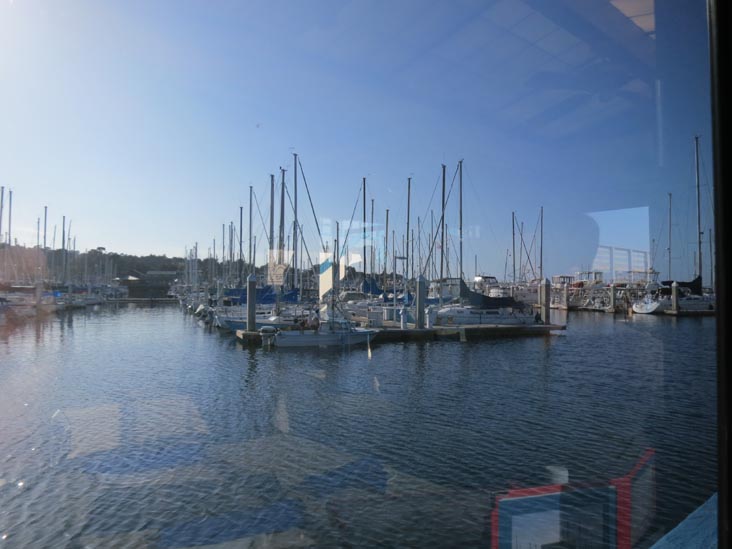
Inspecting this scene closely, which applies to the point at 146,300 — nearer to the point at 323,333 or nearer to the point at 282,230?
the point at 282,230

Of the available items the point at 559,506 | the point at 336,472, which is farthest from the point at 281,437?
the point at 559,506

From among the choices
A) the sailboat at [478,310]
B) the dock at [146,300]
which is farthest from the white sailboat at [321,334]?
the dock at [146,300]

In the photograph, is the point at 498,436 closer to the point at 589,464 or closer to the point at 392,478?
the point at 589,464

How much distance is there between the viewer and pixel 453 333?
19.3 m

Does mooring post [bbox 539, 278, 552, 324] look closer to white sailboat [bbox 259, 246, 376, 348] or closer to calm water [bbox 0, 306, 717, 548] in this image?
calm water [bbox 0, 306, 717, 548]

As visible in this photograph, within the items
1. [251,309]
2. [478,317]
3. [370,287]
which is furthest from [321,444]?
[370,287]

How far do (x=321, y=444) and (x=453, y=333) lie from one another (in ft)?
43.5

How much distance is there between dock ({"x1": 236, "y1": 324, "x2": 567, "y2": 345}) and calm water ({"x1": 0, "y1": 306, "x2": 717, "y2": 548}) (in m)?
4.13

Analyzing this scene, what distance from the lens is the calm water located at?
4504 millimetres

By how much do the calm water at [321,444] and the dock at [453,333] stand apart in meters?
4.13

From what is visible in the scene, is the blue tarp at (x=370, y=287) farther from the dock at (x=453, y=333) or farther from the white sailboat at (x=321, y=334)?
the white sailboat at (x=321, y=334)

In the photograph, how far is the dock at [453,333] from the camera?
58.5 feet

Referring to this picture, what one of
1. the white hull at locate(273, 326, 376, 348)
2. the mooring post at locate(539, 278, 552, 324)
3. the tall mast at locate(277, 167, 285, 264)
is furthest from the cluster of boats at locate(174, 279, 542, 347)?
the tall mast at locate(277, 167, 285, 264)

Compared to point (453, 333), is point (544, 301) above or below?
above
